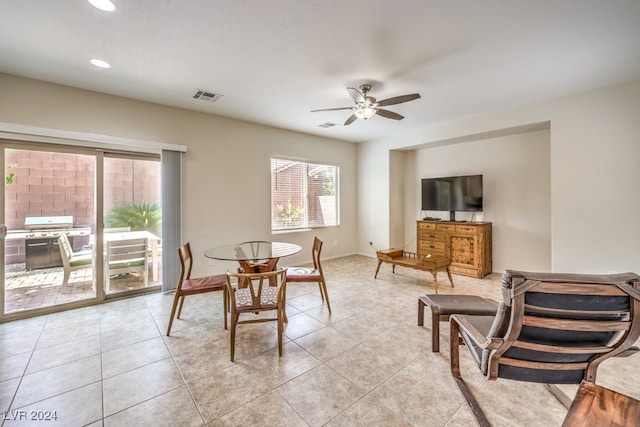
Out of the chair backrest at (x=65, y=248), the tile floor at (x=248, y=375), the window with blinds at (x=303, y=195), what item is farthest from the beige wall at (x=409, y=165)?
the tile floor at (x=248, y=375)

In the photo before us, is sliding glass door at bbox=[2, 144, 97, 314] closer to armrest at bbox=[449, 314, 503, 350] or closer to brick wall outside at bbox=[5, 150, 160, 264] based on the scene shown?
brick wall outside at bbox=[5, 150, 160, 264]

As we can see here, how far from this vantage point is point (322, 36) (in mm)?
2287

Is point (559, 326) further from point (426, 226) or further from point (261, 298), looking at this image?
point (426, 226)

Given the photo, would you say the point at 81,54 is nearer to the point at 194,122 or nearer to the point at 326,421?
the point at 194,122

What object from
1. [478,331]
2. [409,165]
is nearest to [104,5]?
[478,331]

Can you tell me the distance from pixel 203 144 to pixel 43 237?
2288 millimetres

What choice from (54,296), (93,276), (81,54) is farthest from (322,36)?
(54,296)

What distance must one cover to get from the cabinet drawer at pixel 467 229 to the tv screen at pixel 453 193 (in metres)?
0.40

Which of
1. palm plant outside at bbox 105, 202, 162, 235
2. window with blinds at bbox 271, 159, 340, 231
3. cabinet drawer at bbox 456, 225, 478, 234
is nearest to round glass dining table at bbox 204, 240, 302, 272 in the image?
palm plant outside at bbox 105, 202, 162, 235

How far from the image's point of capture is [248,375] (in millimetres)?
2035

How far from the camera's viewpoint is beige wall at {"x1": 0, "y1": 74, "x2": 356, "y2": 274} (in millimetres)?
3098

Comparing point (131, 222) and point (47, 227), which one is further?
point (131, 222)

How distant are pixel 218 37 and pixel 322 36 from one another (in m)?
0.91

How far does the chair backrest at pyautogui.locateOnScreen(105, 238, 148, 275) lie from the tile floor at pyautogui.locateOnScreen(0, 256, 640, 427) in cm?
67
